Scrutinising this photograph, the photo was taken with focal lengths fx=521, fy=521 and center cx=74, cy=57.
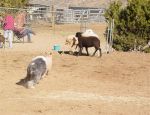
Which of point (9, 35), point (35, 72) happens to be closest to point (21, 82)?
point (35, 72)

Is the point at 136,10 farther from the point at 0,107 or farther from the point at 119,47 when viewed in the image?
the point at 0,107

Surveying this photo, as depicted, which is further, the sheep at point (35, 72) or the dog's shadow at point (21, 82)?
the dog's shadow at point (21, 82)

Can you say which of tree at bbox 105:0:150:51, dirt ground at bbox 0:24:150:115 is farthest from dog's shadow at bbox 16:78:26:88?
tree at bbox 105:0:150:51

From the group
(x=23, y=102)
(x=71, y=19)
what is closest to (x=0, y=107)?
(x=23, y=102)

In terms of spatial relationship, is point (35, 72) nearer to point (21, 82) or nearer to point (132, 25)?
point (21, 82)

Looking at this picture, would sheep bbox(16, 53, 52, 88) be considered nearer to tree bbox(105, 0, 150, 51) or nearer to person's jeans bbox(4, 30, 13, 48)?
tree bbox(105, 0, 150, 51)

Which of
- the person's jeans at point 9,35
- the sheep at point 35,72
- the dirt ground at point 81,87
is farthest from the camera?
the person's jeans at point 9,35

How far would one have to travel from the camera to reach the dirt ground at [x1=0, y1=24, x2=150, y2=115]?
10.3 meters

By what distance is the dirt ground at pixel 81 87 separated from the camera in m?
10.3

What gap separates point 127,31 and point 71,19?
24894 millimetres

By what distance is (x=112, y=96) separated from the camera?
464 inches

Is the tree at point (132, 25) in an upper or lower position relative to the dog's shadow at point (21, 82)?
upper

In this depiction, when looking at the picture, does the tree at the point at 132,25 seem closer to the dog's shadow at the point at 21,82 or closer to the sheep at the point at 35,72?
the sheep at the point at 35,72

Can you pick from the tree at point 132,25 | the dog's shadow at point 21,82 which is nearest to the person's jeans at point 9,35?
the tree at point 132,25
